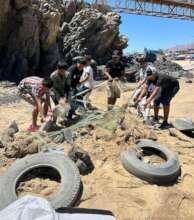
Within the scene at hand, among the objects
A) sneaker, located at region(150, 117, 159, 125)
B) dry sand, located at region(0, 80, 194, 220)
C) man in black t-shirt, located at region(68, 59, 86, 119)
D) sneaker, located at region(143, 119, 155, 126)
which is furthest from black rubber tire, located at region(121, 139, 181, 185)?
man in black t-shirt, located at region(68, 59, 86, 119)

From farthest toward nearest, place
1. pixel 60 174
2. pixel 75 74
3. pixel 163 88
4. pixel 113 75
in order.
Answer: pixel 113 75, pixel 75 74, pixel 163 88, pixel 60 174

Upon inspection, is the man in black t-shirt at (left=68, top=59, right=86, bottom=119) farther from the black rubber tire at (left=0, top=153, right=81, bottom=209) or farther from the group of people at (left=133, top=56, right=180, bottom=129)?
the black rubber tire at (left=0, top=153, right=81, bottom=209)

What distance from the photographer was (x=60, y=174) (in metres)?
5.23

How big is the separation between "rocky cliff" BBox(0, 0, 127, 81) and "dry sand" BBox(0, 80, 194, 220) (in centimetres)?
1582

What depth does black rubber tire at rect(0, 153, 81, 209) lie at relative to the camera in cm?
474

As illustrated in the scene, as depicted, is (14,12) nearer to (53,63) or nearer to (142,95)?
(53,63)

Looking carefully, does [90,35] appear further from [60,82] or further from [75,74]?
[60,82]

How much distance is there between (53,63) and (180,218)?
70.2 feet

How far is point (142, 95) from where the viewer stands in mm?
8586

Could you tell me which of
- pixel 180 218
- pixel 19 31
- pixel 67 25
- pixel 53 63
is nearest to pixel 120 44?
pixel 67 25

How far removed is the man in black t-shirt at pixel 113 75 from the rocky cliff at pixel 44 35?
13.0m

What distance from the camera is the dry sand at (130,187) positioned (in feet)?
15.5

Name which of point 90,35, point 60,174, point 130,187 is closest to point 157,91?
point 130,187

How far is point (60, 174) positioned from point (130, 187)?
3.37 ft
